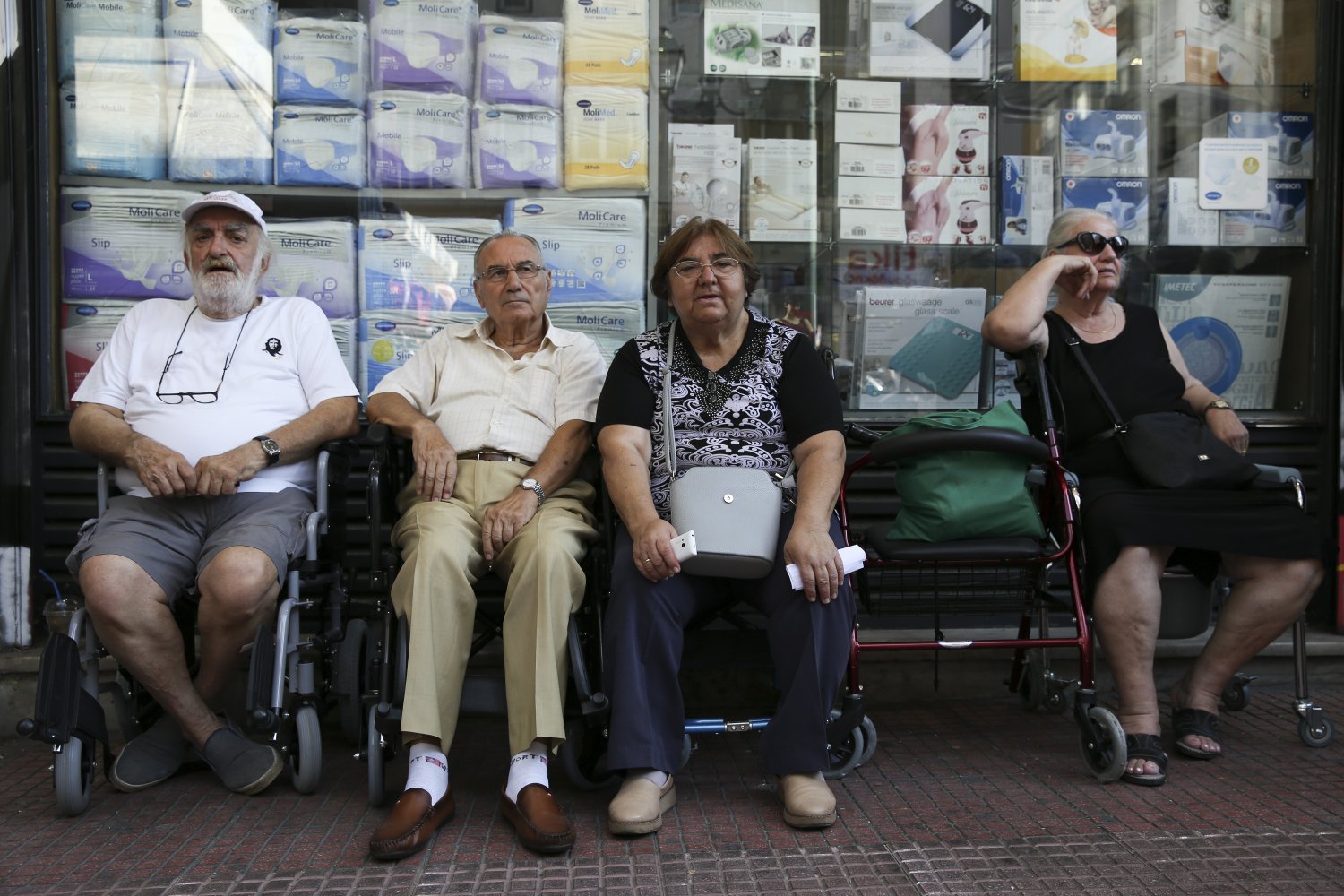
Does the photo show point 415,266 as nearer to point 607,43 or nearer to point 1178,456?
point 607,43

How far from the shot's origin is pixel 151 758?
3.22 meters

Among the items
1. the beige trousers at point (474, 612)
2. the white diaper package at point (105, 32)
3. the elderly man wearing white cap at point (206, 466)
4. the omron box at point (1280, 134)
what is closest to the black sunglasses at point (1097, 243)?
the omron box at point (1280, 134)

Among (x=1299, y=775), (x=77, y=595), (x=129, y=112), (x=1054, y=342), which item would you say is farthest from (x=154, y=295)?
(x=1299, y=775)

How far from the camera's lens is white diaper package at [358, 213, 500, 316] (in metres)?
4.36

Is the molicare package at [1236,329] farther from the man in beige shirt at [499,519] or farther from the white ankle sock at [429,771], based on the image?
the white ankle sock at [429,771]

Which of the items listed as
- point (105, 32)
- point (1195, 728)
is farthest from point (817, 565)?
point (105, 32)

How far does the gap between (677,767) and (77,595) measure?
251cm

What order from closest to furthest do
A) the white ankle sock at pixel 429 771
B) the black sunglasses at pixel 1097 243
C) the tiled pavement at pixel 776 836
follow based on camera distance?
the tiled pavement at pixel 776 836, the white ankle sock at pixel 429 771, the black sunglasses at pixel 1097 243

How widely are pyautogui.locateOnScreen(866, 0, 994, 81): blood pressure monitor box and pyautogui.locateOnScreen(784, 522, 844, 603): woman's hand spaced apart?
2478 mm

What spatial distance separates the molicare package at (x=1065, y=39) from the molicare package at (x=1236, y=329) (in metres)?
0.94

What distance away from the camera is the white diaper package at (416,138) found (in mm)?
4367

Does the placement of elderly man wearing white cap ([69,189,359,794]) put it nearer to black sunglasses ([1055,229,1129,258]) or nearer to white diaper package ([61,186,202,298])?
white diaper package ([61,186,202,298])

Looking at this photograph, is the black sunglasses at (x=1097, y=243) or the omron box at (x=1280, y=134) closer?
the black sunglasses at (x=1097, y=243)

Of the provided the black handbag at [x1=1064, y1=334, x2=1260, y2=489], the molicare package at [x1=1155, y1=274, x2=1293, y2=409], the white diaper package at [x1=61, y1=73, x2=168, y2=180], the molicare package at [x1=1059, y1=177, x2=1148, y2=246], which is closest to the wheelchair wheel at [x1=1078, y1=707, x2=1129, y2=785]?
the black handbag at [x1=1064, y1=334, x2=1260, y2=489]
